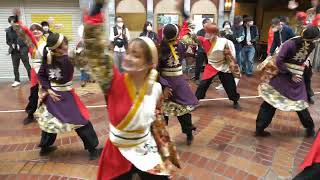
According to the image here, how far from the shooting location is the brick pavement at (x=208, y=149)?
3.54 metres

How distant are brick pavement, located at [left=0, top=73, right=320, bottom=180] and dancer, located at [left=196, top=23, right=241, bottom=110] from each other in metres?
0.49

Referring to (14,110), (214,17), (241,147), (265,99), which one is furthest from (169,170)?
(214,17)

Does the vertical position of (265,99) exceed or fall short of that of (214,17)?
it falls short

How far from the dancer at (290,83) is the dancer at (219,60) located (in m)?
1.24

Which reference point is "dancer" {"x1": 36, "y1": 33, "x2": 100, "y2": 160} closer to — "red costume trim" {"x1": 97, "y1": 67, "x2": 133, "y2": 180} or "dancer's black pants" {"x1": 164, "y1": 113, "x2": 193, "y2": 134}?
"dancer's black pants" {"x1": 164, "y1": 113, "x2": 193, "y2": 134}

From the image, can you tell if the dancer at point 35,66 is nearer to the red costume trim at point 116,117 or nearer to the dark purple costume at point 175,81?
the dark purple costume at point 175,81

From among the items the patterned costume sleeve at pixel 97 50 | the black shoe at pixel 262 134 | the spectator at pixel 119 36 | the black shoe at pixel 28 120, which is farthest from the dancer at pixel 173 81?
the spectator at pixel 119 36

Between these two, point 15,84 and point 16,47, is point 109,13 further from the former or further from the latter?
point 15,84

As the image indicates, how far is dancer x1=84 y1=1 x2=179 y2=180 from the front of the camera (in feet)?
6.71

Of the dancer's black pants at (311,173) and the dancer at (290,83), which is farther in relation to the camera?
the dancer at (290,83)

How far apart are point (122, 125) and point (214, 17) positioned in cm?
840

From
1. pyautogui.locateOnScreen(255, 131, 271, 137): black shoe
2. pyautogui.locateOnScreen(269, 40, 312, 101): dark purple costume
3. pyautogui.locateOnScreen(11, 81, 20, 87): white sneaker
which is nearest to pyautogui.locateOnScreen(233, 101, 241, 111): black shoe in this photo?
pyautogui.locateOnScreen(255, 131, 271, 137): black shoe

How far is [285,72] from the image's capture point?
4.19m

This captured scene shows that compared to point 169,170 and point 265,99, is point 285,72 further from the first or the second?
point 169,170
